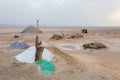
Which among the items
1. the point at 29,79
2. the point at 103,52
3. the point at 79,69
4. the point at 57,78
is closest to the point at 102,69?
the point at 79,69

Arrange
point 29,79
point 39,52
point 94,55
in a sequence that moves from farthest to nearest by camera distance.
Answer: point 94,55 < point 39,52 < point 29,79

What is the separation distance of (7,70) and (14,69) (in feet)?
1.20

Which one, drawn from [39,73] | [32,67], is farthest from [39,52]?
[39,73]

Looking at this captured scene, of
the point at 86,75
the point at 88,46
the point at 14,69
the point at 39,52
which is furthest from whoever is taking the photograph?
the point at 88,46

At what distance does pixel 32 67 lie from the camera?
13539 mm

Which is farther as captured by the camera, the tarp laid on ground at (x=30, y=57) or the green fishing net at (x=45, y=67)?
the tarp laid on ground at (x=30, y=57)

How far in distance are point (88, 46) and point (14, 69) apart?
11177mm

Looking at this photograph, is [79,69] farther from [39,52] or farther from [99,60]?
[99,60]

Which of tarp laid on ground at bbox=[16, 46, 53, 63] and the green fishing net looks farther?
tarp laid on ground at bbox=[16, 46, 53, 63]

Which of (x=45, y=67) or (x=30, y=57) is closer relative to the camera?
(x=45, y=67)

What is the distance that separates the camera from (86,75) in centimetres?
1249

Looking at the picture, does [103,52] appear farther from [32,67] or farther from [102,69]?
[32,67]

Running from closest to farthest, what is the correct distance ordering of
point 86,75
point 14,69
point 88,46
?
point 86,75, point 14,69, point 88,46

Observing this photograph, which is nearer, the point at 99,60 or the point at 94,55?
the point at 99,60
